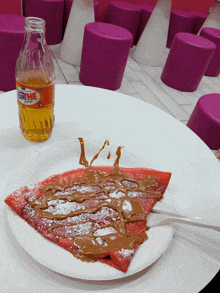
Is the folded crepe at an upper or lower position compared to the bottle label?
lower

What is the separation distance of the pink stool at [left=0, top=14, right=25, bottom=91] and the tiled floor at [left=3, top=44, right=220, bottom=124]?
1.71 feet

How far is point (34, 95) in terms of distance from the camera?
0.68 meters

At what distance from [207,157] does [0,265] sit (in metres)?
0.71

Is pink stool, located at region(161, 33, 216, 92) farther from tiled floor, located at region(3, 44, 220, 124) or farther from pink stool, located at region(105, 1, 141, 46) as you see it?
pink stool, located at region(105, 1, 141, 46)

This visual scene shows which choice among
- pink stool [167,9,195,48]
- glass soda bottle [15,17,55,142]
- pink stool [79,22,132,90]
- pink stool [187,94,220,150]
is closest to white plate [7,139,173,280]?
glass soda bottle [15,17,55,142]

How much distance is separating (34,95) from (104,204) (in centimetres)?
36

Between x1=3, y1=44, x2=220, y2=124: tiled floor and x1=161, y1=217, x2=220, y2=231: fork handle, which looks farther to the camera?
x1=3, y1=44, x2=220, y2=124: tiled floor

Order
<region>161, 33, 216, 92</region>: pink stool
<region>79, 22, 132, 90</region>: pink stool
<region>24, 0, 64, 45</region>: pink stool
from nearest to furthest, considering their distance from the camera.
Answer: <region>79, 22, 132, 90</region>: pink stool
<region>161, 33, 216, 92</region>: pink stool
<region>24, 0, 64, 45</region>: pink stool

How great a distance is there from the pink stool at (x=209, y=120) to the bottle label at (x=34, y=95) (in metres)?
1.11

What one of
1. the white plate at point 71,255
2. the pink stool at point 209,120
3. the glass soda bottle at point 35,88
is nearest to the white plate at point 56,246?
the white plate at point 71,255

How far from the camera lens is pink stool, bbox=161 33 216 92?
95.8 inches

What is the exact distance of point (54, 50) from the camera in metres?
2.92

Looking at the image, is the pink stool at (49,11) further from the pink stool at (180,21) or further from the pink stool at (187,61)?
the pink stool at (180,21)

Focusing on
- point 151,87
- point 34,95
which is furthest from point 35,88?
point 151,87
